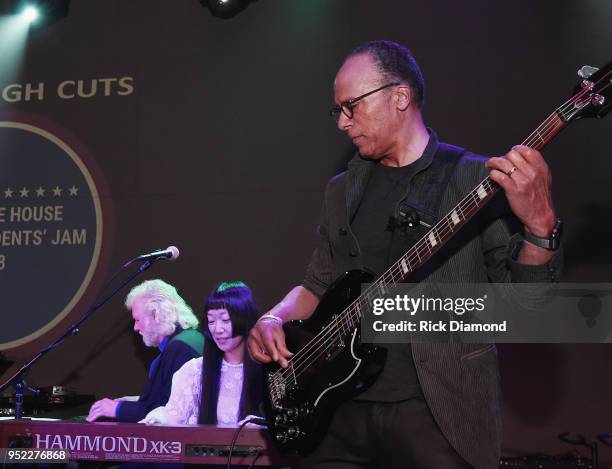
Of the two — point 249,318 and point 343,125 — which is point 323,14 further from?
point 343,125

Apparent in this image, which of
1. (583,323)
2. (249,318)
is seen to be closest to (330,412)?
(249,318)

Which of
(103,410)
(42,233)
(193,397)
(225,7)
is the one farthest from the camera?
(42,233)

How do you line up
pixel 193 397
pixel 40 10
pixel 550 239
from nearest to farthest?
1. pixel 550 239
2. pixel 193 397
3. pixel 40 10

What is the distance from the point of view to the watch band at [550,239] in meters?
1.99

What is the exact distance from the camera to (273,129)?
5.52m

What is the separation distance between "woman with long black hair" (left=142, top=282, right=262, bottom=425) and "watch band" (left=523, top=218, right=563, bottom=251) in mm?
2869

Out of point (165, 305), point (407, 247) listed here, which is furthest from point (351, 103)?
point (165, 305)

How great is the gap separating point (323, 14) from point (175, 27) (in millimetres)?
1186

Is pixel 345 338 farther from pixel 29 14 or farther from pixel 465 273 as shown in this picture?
pixel 29 14

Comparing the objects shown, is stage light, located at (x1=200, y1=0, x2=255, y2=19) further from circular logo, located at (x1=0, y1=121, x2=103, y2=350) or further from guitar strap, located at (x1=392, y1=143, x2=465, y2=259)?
guitar strap, located at (x1=392, y1=143, x2=465, y2=259)

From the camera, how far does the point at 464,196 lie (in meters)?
2.24

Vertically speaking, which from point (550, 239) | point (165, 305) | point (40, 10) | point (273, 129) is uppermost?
point (40, 10)

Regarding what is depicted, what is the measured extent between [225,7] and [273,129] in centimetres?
102

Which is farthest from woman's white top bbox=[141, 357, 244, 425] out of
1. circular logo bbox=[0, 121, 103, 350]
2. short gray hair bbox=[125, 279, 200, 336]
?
circular logo bbox=[0, 121, 103, 350]
